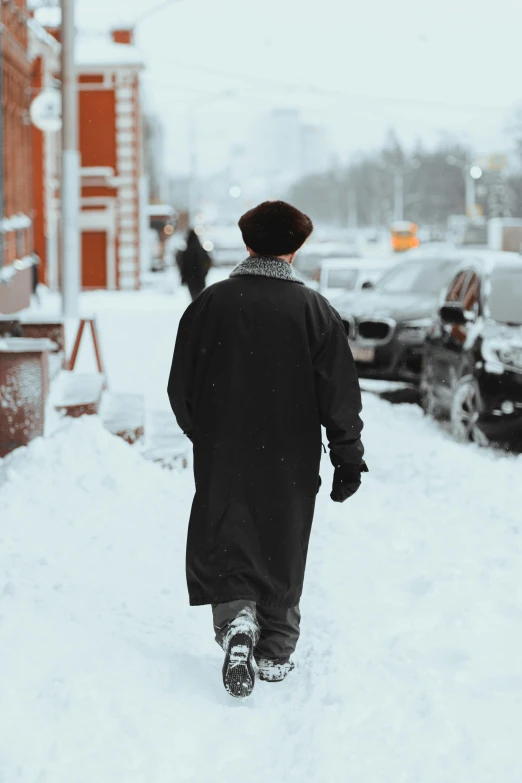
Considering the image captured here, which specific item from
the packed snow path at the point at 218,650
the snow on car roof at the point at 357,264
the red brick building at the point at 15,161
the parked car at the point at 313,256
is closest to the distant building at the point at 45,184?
the parked car at the point at 313,256

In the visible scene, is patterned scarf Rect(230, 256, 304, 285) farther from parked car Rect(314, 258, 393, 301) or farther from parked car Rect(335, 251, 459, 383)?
parked car Rect(314, 258, 393, 301)

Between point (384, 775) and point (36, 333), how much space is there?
8452 mm

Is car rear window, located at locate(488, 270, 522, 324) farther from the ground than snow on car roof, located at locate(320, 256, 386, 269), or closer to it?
farther from the ground

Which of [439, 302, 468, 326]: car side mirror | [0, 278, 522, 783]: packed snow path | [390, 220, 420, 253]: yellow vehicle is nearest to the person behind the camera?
[0, 278, 522, 783]: packed snow path

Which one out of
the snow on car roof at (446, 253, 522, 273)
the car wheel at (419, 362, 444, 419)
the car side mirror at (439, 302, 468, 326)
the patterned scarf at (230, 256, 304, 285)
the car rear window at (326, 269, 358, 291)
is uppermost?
the patterned scarf at (230, 256, 304, 285)

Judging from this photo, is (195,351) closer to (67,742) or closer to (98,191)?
(67,742)

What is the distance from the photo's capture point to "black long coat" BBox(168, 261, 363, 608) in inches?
172

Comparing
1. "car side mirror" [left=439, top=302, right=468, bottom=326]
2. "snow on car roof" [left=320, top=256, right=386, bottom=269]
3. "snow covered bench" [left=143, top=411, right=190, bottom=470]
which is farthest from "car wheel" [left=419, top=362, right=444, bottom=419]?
"snow on car roof" [left=320, top=256, right=386, bottom=269]

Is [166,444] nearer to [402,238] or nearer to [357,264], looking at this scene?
[357,264]

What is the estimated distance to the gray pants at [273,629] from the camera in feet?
14.9

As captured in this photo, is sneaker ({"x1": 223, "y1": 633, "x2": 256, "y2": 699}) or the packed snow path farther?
sneaker ({"x1": 223, "y1": 633, "x2": 256, "y2": 699})

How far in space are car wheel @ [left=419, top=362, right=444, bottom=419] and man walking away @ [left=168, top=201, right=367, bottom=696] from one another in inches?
294

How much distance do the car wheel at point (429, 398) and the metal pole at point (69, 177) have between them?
18.1 ft

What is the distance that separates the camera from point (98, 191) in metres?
40.3
